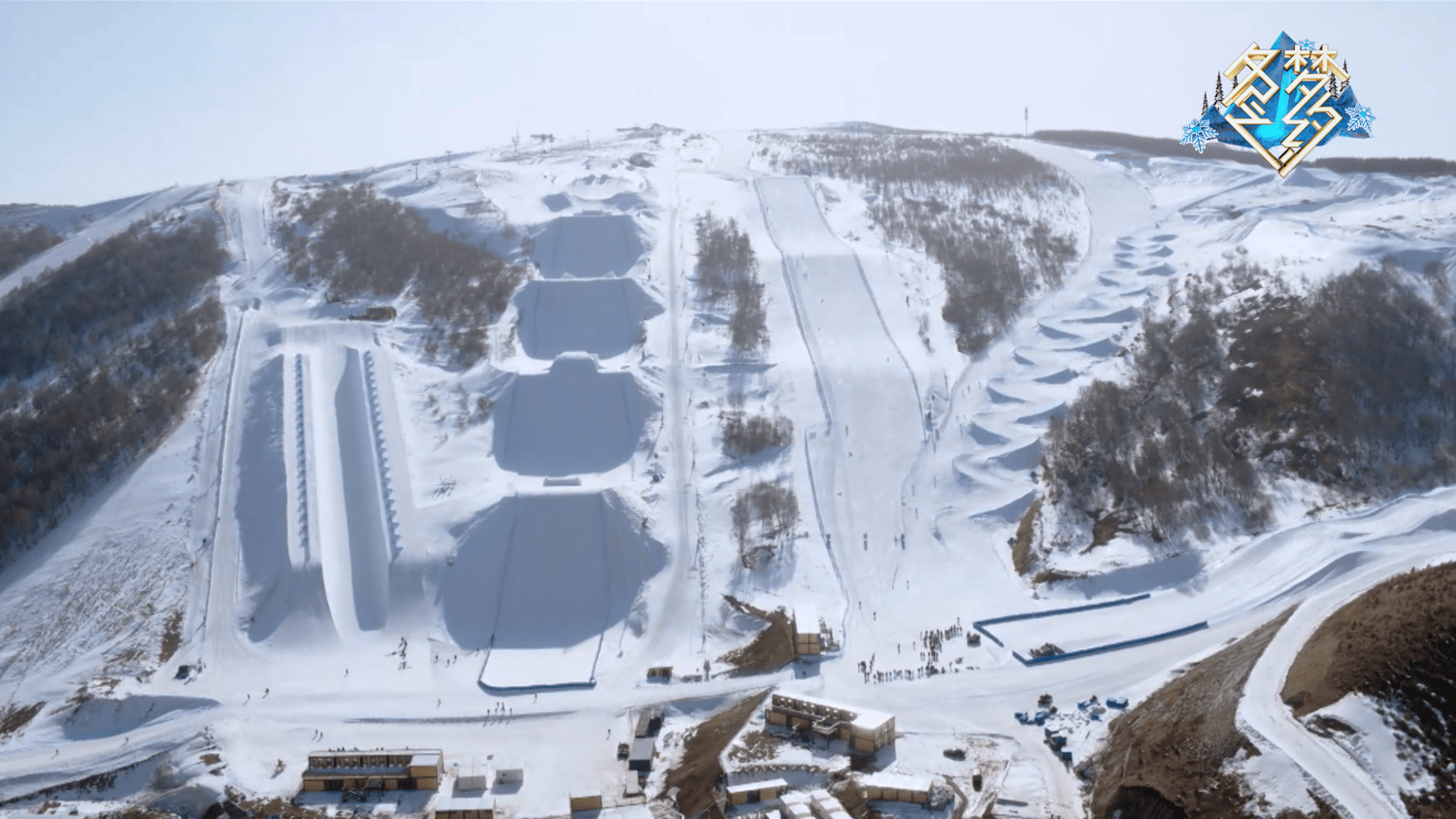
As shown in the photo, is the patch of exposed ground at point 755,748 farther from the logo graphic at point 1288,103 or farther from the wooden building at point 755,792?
the logo graphic at point 1288,103

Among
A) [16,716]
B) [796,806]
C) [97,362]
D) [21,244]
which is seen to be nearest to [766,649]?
[796,806]

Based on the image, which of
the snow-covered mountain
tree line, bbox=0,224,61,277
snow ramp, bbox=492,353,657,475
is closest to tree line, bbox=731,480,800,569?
the snow-covered mountain

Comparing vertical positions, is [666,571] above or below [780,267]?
below

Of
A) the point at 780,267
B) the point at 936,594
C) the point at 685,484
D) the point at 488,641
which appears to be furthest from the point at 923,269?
the point at 488,641

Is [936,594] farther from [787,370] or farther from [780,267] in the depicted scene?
[780,267]

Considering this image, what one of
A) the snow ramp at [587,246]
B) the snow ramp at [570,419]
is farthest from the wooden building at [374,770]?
the snow ramp at [587,246]

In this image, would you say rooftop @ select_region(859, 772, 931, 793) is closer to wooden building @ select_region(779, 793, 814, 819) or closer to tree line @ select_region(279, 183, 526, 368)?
wooden building @ select_region(779, 793, 814, 819)

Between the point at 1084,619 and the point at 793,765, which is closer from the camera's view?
the point at 793,765

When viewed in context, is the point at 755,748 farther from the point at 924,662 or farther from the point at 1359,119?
the point at 1359,119
